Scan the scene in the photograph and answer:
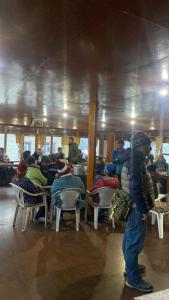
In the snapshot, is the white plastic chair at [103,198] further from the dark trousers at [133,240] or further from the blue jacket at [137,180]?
the blue jacket at [137,180]

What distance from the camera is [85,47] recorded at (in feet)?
8.07

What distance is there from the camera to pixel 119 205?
7.73 feet

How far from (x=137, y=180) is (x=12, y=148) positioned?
35.1ft

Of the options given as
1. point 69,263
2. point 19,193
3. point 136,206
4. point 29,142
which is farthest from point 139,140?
point 29,142

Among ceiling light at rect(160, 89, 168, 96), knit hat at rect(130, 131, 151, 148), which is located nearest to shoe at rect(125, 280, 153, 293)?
knit hat at rect(130, 131, 151, 148)

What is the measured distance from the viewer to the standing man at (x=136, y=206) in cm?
224

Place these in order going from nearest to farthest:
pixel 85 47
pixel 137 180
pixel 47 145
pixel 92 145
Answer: pixel 137 180
pixel 85 47
pixel 92 145
pixel 47 145

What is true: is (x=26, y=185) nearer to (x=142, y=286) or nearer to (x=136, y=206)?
(x=136, y=206)

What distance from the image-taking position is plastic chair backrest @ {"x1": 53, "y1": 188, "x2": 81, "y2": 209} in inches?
154

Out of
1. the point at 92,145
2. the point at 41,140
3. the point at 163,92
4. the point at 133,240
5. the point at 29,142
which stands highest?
the point at 163,92

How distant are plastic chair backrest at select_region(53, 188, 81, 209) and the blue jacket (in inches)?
69.6

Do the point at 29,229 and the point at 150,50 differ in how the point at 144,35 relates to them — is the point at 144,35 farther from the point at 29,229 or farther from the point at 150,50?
the point at 29,229

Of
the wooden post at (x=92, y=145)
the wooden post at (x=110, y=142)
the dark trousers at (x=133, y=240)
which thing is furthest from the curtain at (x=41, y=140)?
the dark trousers at (x=133, y=240)

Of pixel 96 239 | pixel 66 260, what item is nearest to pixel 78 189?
pixel 96 239
